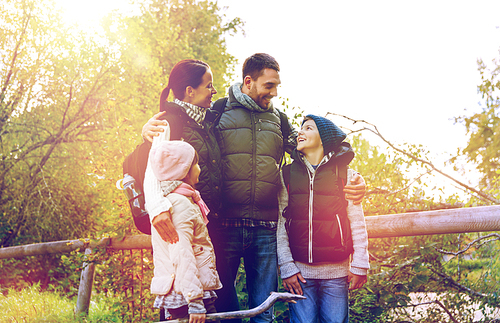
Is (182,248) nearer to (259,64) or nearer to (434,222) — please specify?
(259,64)

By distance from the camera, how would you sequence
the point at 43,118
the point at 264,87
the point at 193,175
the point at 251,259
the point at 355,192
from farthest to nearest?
the point at 43,118, the point at 264,87, the point at 251,259, the point at 355,192, the point at 193,175

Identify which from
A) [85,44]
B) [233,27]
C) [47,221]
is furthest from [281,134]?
[233,27]

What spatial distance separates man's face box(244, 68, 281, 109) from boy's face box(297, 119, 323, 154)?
1.16 ft

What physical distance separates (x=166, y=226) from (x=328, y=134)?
1127mm

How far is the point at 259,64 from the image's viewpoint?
255 cm

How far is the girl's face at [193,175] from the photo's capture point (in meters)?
2.09

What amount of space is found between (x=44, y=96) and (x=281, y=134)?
8222mm

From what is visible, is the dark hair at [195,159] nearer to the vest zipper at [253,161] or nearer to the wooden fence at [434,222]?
the vest zipper at [253,161]

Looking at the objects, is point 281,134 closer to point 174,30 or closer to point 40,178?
point 40,178

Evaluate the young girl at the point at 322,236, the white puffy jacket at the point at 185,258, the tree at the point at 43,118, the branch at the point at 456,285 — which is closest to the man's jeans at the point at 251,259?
the young girl at the point at 322,236

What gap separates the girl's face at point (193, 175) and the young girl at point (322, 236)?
1.97ft

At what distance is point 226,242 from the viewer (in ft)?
7.75

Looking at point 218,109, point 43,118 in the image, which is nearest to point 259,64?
point 218,109

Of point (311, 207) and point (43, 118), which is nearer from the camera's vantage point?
point (311, 207)
